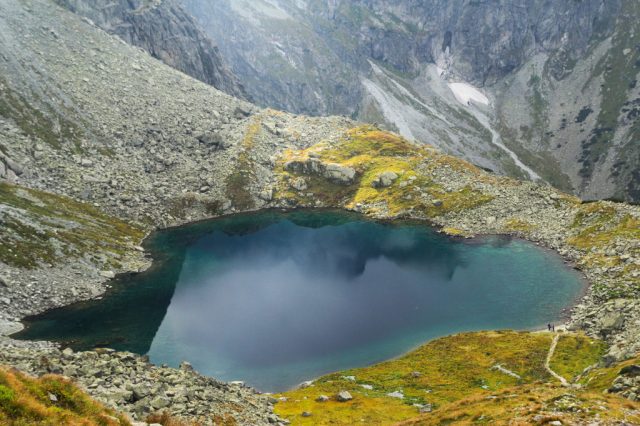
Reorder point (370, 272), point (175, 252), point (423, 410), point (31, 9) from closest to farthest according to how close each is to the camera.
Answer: point (423, 410) < point (370, 272) < point (175, 252) < point (31, 9)

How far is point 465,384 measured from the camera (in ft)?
178

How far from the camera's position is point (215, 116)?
6900 inches

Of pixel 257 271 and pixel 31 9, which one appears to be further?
pixel 31 9

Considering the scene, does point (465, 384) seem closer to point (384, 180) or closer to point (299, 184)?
point (384, 180)

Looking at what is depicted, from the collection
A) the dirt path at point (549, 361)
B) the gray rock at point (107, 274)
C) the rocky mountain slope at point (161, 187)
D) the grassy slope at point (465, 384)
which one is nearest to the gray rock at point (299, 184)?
the rocky mountain slope at point (161, 187)

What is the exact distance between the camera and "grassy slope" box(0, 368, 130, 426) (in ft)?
60.1

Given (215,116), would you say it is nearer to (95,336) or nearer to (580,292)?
(95,336)

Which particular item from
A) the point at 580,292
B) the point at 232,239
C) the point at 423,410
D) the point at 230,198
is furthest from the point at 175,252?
the point at 580,292

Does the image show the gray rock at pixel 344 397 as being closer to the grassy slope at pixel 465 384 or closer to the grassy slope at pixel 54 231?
the grassy slope at pixel 465 384

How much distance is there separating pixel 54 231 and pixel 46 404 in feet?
260

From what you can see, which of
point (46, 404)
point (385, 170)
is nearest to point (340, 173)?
point (385, 170)

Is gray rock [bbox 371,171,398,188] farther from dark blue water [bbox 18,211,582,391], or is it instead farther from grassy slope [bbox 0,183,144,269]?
grassy slope [bbox 0,183,144,269]

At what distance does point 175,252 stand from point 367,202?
6039 cm

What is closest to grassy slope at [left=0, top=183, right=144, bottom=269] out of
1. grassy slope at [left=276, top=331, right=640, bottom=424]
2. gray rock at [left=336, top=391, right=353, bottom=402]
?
grassy slope at [left=276, top=331, right=640, bottom=424]
